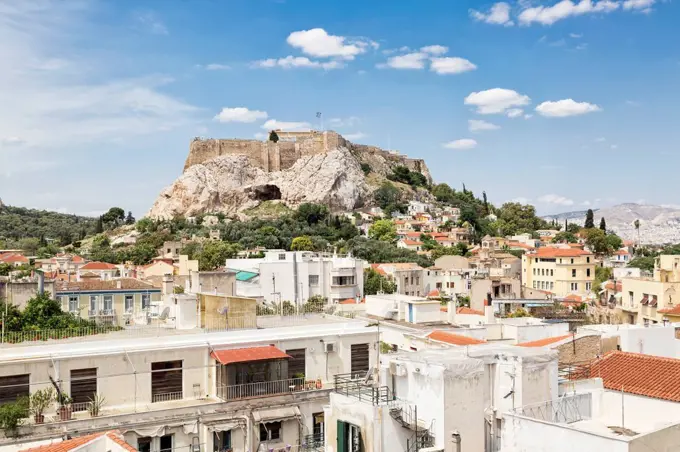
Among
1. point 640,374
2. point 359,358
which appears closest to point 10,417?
point 359,358

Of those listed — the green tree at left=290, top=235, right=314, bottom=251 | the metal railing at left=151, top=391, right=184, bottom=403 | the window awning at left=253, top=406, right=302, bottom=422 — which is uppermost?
the green tree at left=290, top=235, right=314, bottom=251

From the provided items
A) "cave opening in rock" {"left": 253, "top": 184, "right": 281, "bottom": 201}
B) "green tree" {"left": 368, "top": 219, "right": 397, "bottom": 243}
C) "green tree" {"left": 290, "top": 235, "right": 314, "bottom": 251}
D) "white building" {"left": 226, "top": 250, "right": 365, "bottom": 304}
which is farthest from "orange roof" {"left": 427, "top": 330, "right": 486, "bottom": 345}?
"cave opening in rock" {"left": 253, "top": 184, "right": 281, "bottom": 201}

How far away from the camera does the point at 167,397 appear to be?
16.9 meters

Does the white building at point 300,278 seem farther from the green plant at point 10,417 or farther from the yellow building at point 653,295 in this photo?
the green plant at point 10,417

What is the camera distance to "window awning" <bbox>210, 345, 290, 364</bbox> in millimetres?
16922

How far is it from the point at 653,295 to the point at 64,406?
3044 centimetres

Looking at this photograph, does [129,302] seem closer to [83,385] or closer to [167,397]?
[167,397]

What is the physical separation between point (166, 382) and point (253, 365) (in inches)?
86.8

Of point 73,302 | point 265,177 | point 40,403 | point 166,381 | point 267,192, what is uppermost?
point 265,177

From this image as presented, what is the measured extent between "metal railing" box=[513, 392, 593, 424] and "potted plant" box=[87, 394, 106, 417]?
31.6 ft

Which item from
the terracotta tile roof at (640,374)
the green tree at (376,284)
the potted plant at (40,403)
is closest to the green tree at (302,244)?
the green tree at (376,284)

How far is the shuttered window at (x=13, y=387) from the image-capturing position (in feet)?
49.9

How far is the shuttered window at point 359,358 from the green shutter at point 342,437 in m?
6.64

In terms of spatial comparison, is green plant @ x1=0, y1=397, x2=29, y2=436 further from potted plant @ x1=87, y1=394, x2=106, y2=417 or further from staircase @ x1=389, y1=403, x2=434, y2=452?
staircase @ x1=389, y1=403, x2=434, y2=452
